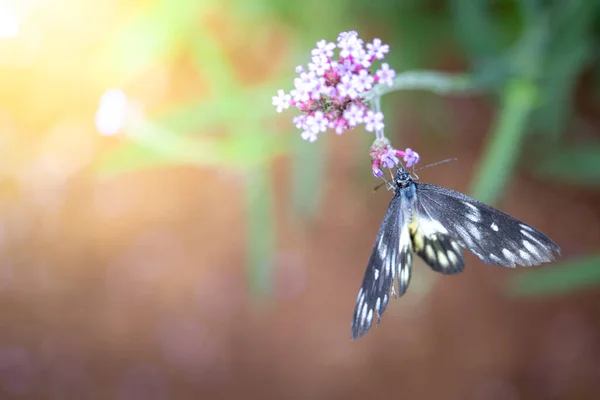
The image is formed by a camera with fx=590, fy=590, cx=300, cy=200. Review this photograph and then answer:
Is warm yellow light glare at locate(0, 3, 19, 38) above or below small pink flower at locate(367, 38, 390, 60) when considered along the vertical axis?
above

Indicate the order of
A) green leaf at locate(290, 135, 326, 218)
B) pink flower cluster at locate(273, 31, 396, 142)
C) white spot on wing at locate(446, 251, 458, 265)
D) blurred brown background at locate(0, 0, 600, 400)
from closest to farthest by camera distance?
pink flower cluster at locate(273, 31, 396, 142) → white spot on wing at locate(446, 251, 458, 265) → green leaf at locate(290, 135, 326, 218) → blurred brown background at locate(0, 0, 600, 400)

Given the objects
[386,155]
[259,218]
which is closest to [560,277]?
[259,218]

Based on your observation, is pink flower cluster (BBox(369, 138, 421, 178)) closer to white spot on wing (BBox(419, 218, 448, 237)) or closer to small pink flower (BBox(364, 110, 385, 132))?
small pink flower (BBox(364, 110, 385, 132))

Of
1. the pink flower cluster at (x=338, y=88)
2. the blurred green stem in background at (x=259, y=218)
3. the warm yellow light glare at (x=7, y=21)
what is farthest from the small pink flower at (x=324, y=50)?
the warm yellow light glare at (x=7, y=21)

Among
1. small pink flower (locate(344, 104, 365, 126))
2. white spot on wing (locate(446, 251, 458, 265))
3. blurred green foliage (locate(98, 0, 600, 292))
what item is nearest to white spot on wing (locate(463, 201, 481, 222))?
white spot on wing (locate(446, 251, 458, 265))

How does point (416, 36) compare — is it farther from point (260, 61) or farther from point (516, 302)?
point (516, 302)

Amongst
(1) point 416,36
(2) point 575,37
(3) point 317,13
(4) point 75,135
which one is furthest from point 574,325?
(4) point 75,135
